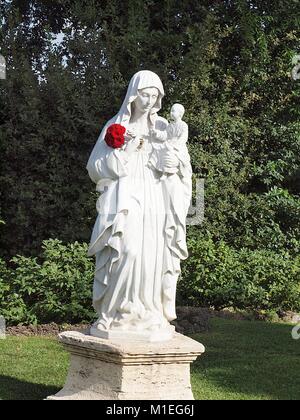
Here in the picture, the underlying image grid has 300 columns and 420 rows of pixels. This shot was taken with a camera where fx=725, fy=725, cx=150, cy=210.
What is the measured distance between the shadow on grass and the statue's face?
2528 mm

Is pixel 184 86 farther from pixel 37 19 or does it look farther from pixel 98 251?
pixel 98 251

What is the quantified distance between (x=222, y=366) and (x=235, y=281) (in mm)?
3699

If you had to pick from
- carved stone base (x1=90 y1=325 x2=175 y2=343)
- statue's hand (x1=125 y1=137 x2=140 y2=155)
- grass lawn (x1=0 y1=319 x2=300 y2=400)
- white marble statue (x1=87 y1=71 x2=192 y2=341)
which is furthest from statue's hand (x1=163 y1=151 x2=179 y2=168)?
grass lawn (x1=0 y1=319 x2=300 y2=400)

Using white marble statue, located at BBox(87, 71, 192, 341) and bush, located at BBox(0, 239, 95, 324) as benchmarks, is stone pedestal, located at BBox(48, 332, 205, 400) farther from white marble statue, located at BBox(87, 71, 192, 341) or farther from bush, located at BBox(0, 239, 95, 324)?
bush, located at BBox(0, 239, 95, 324)

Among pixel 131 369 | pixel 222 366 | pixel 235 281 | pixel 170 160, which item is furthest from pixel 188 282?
pixel 131 369

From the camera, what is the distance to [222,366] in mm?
7402

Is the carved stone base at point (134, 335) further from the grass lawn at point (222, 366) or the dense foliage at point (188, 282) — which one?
the dense foliage at point (188, 282)

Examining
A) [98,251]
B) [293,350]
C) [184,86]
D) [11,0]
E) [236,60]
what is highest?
[11,0]

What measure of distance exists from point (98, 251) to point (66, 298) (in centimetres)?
423

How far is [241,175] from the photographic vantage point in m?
12.9

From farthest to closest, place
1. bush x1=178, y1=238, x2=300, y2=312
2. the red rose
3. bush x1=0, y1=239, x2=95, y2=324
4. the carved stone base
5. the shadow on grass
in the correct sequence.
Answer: bush x1=178, y1=238, x2=300, y2=312 < bush x1=0, y1=239, x2=95, y2=324 < the shadow on grass < the red rose < the carved stone base

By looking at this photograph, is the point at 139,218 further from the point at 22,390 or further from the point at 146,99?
the point at 22,390

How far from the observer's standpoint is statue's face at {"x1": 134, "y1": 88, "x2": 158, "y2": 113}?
580 centimetres

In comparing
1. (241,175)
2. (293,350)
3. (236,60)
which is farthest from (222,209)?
(293,350)
